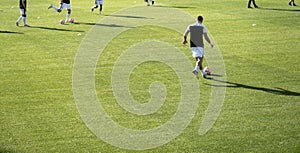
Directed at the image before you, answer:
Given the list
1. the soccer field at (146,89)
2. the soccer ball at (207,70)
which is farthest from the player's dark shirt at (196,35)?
the soccer field at (146,89)

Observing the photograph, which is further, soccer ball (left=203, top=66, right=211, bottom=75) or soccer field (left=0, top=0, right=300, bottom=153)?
soccer ball (left=203, top=66, right=211, bottom=75)

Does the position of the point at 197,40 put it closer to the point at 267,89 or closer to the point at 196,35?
the point at 196,35

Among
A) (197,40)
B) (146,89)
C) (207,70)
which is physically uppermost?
(197,40)

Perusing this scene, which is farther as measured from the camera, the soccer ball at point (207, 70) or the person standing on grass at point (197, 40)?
the soccer ball at point (207, 70)

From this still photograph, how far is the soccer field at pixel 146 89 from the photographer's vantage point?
36.9 ft

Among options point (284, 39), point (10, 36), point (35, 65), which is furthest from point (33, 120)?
point (284, 39)

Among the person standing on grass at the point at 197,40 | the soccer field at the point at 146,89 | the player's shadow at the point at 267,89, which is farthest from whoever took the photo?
the person standing on grass at the point at 197,40

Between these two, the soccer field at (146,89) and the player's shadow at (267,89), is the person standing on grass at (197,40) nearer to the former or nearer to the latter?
the soccer field at (146,89)

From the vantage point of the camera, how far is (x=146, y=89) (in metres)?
15.1

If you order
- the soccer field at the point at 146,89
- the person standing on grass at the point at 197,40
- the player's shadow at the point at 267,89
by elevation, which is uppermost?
the person standing on grass at the point at 197,40

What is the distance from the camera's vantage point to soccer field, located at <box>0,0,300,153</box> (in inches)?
443

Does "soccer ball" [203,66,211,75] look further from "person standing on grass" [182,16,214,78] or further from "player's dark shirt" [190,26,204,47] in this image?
"player's dark shirt" [190,26,204,47]

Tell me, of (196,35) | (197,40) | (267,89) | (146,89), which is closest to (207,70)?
(197,40)

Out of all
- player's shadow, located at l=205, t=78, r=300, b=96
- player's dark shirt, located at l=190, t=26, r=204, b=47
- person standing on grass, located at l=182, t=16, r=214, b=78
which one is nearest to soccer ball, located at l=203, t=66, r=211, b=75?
person standing on grass, located at l=182, t=16, r=214, b=78
